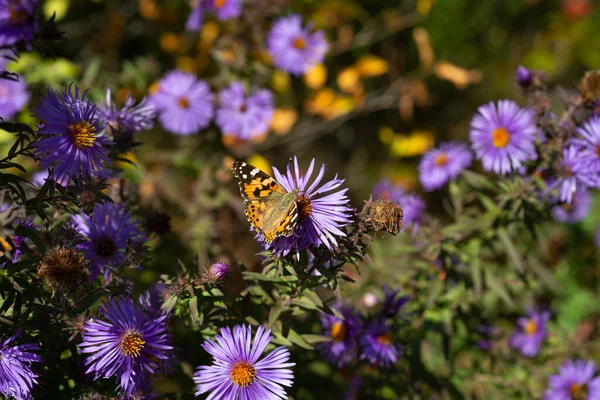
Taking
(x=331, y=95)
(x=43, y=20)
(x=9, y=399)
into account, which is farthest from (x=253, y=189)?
(x=331, y=95)

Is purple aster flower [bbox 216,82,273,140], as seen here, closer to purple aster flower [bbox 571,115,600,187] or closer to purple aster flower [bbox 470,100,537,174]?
purple aster flower [bbox 470,100,537,174]

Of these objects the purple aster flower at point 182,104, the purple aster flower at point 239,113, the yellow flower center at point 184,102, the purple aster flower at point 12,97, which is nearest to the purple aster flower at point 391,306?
the purple aster flower at point 239,113

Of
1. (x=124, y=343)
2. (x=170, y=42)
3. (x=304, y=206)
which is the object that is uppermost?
(x=170, y=42)

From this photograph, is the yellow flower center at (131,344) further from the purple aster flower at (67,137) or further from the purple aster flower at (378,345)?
the purple aster flower at (378,345)

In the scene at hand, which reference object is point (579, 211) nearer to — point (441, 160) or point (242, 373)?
point (441, 160)

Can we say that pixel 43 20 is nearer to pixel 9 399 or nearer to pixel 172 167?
pixel 9 399

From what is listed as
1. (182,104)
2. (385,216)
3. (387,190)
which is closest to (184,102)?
(182,104)
